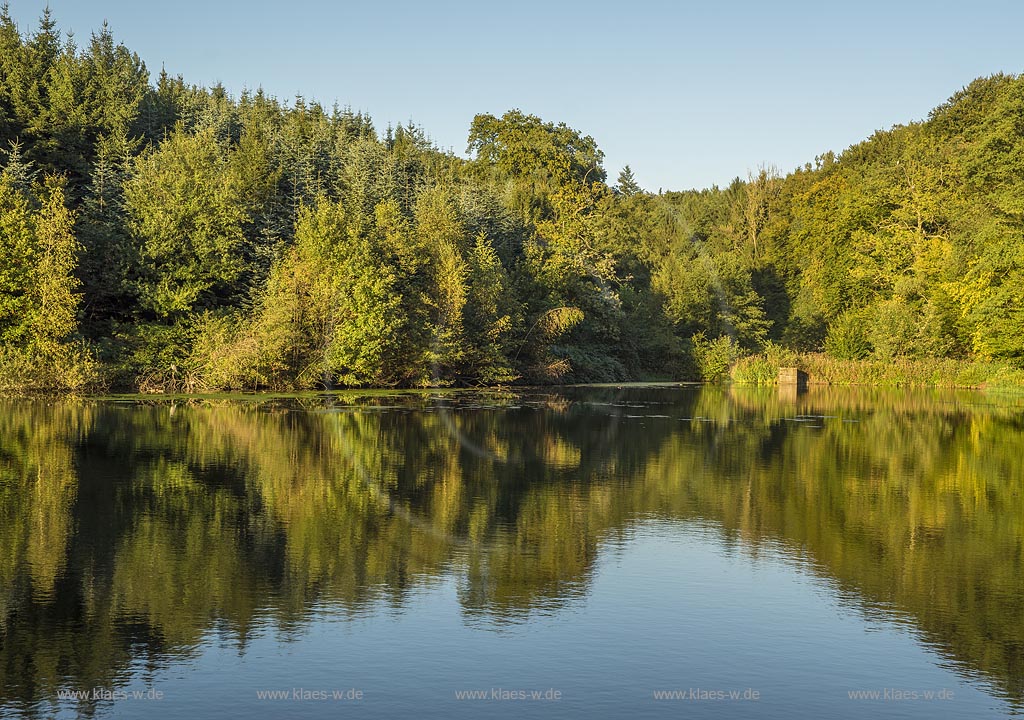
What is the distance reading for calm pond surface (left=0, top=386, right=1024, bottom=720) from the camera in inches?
419

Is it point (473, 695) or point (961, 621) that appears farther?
point (961, 621)

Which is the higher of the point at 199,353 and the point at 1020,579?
the point at 199,353

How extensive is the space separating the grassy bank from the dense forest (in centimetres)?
152

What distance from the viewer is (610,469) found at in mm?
27922

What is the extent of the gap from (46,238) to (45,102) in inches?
1479

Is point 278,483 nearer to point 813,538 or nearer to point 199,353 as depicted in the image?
point 813,538

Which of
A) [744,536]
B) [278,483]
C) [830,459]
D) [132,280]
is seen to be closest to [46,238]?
[132,280]

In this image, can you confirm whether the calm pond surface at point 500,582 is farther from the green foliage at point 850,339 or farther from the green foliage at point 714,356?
the green foliage at point 714,356

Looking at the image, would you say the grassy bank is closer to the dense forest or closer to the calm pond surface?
the dense forest

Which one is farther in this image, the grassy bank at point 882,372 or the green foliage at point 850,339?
the green foliage at point 850,339

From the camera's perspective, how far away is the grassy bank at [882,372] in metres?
73.4

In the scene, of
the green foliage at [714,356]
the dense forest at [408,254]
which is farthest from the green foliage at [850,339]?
the green foliage at [714,356]

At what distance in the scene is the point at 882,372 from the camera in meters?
81.5

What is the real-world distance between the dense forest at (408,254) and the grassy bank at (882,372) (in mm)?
1520
